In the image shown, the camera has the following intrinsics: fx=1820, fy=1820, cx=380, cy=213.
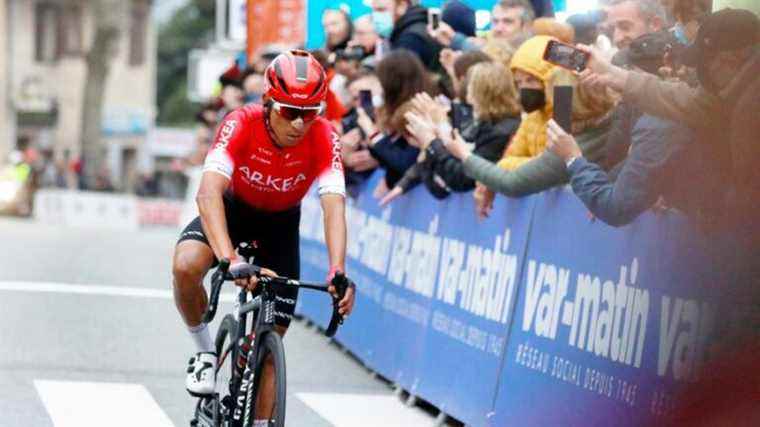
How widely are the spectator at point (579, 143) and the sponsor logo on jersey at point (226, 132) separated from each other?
1.75 m

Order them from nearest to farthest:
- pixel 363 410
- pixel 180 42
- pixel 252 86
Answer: pixel 363 410 < pixel 252 86 < pixel 180 42

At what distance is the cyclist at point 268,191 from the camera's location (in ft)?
24.8

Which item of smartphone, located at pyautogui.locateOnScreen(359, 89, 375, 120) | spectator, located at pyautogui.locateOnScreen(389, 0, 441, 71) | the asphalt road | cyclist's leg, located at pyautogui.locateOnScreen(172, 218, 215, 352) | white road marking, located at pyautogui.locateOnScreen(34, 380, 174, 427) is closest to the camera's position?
cyclist's leg, located at pyautogui.locateOnScreen(172, 218, 215, 352)

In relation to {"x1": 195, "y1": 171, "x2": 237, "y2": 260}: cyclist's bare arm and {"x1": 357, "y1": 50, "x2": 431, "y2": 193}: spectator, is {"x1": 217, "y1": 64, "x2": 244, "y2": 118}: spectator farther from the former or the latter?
{"x1": 195, "y1": 171, "x2": 237, "y2": 260}: cyclist's bare arm

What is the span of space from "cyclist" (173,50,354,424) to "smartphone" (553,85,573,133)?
1147 millimetres

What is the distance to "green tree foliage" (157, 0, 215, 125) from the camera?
9000 cm

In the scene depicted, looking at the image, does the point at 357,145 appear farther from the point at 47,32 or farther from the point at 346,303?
the point at 47,32

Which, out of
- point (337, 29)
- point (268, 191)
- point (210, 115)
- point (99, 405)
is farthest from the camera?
point (210, 115)

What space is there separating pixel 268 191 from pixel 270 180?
7cm

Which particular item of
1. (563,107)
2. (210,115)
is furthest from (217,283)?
(210,115)

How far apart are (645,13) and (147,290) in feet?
30.0

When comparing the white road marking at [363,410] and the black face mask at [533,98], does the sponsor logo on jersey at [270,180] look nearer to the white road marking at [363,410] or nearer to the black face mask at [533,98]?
the black face mask at [533,98]

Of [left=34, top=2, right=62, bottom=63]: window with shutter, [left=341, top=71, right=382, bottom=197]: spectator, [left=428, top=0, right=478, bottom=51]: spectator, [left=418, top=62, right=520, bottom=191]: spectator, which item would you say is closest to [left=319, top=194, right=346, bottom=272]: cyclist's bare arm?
[left=418, top=62, right=520, bottom=191]: spectator

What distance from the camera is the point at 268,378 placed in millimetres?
7383
